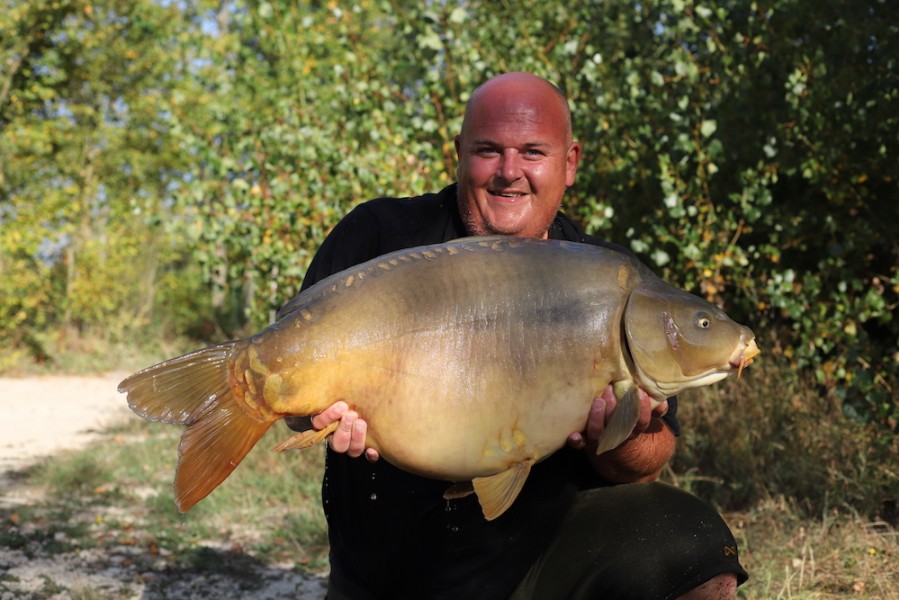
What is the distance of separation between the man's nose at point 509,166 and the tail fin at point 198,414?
0.92 m

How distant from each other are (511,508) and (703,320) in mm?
842

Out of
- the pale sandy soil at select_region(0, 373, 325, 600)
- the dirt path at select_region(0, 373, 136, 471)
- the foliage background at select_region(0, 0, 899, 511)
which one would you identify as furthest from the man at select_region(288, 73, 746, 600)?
the dirt path at select_region(0, 373, 136, 471)

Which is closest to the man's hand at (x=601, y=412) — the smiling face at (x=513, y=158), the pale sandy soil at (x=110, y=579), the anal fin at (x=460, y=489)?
the anal fin at (x=460, y=489)

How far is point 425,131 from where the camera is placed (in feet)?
17.7

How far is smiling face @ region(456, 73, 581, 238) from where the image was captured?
2523mm

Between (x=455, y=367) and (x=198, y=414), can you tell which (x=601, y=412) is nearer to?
(x=455, y=367)

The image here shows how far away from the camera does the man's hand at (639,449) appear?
1995 mm

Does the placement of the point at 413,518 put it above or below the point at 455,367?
below

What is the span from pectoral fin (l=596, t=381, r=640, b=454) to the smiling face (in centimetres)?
73

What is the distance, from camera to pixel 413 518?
247cm

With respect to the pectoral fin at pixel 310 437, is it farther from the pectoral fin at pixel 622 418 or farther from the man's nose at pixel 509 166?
the man's nose at pixel 509 166

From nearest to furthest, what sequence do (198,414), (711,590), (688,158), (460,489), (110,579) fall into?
(198,414) → (460,489) → (711,590) → (110,579) → (688,158)

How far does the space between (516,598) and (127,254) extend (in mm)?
10832

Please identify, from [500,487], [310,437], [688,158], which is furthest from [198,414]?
[688,158]
